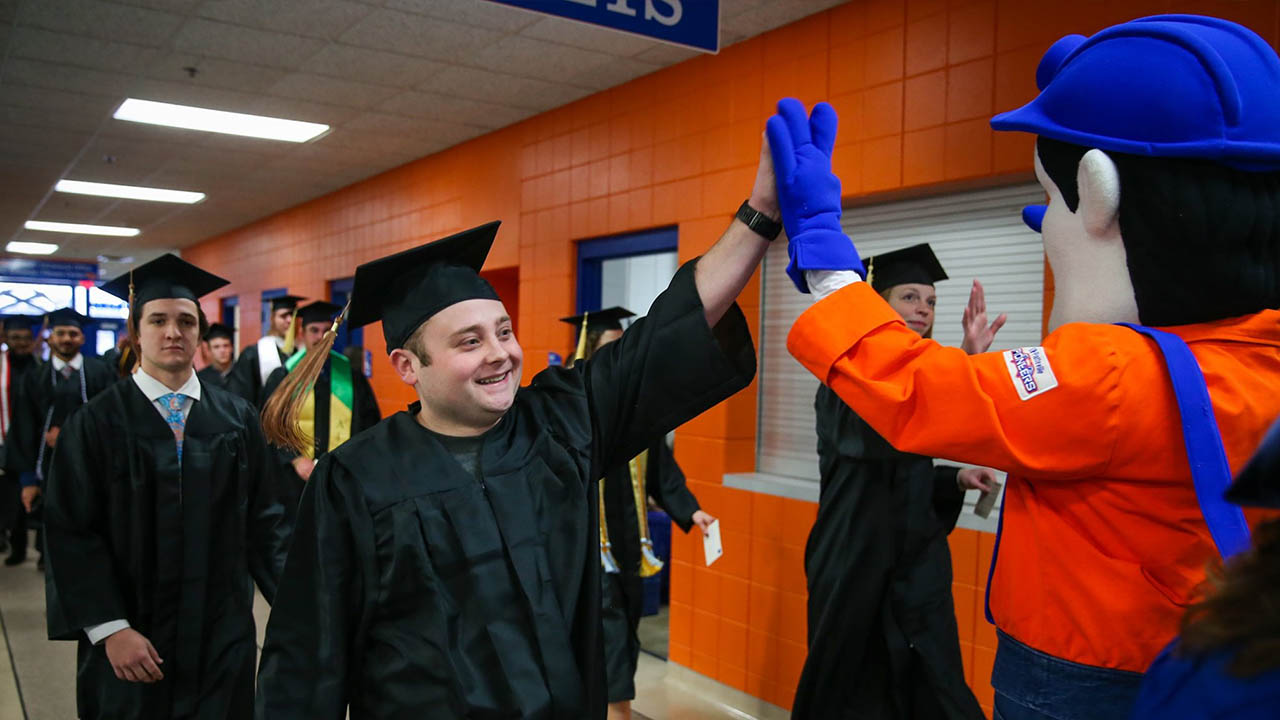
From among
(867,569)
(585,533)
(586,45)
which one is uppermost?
(586,45)

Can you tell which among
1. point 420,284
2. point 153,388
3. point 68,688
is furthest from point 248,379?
point 420,284

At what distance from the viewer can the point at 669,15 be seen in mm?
→ 2609

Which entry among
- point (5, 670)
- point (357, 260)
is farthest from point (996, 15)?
point (357, 260)

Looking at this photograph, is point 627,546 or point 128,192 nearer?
point 627,546

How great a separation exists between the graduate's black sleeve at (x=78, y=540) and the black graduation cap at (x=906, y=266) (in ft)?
8.35

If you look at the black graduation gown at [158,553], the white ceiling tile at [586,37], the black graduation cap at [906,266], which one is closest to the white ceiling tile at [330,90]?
the white ceiling tile at [586,37]

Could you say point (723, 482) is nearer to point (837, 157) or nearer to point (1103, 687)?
point (837, 157)

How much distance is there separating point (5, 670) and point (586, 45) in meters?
4.36

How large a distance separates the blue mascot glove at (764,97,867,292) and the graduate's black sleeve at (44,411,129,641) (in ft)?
7.50

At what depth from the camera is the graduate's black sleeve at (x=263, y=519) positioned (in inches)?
114

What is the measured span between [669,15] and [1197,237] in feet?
5.78

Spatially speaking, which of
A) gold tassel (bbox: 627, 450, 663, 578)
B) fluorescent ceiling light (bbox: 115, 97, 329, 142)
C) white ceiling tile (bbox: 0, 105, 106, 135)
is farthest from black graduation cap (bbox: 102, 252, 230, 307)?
white ceiling tile (bbox: 0, 105, 106, 135)

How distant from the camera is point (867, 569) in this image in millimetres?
3068

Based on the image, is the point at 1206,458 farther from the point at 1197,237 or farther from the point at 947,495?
the point at 947,495
